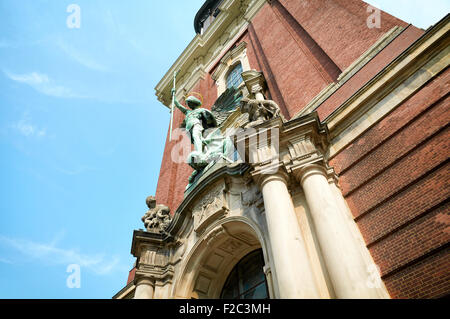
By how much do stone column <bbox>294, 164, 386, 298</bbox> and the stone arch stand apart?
5.97 ft

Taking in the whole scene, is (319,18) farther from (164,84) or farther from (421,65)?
(164,84)

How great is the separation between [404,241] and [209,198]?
4126 millimetres

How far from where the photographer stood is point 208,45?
18734 mm

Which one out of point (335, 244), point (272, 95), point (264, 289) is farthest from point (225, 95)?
point (335, 244)

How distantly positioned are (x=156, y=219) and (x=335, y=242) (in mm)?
5477

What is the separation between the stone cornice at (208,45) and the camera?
55.5 feet

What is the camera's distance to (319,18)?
399 inches

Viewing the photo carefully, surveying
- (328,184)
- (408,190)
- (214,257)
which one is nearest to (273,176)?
(328,184)

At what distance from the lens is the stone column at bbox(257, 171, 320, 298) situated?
413 cm

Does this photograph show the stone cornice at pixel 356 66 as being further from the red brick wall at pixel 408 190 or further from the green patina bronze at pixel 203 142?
the green patina bronze at pixel 203 142

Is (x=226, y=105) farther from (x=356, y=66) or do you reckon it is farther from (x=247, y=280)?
(x=247, y=280)

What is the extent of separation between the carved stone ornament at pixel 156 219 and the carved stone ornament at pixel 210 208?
1.37 metres

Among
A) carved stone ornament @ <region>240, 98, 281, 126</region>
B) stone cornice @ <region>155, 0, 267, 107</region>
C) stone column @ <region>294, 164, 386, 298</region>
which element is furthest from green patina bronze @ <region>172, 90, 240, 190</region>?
stone cornice @ <region>155, 0, 267, 107</region>
